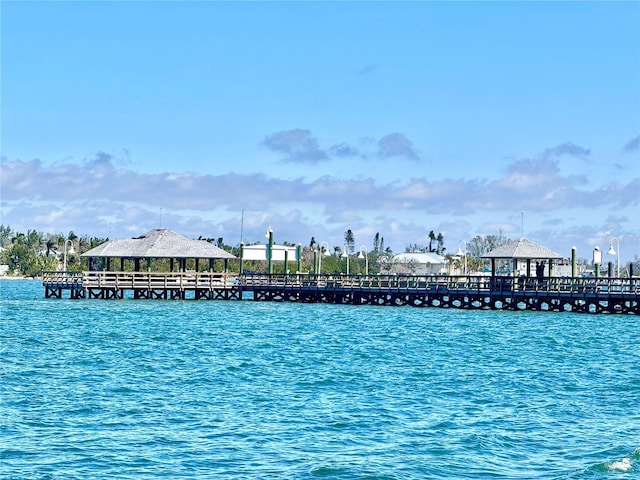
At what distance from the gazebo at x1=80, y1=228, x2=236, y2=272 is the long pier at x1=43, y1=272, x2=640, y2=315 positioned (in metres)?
1.21

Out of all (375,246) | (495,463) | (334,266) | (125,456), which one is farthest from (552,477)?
(375,246)

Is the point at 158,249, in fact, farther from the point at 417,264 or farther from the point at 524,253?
the point at 417,264

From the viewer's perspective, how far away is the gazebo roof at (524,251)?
5809cm

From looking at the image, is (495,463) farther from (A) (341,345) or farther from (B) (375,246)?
(B) (375,246)

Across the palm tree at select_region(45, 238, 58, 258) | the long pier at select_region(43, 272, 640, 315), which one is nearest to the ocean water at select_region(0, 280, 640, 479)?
the long pier at select_region(43, 272, 640, 315)

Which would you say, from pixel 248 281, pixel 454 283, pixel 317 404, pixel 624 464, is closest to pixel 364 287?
pixel 454 283

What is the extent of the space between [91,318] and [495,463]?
110 ft

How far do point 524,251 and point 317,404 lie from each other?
37866mm

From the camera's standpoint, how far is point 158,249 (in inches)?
2532

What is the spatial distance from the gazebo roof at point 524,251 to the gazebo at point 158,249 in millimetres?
16090

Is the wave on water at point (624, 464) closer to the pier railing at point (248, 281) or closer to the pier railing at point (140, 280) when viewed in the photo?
the pier railing at point (248, 281)

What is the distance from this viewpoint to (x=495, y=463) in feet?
56.3

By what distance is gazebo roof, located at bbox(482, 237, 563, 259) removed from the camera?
58094mm

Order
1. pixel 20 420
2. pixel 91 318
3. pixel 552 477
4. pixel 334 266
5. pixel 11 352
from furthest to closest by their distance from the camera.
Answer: pixel 334 266 < pixel 91 318 < pixel 11 352 < pixel 20 420 < pixel 552 477
